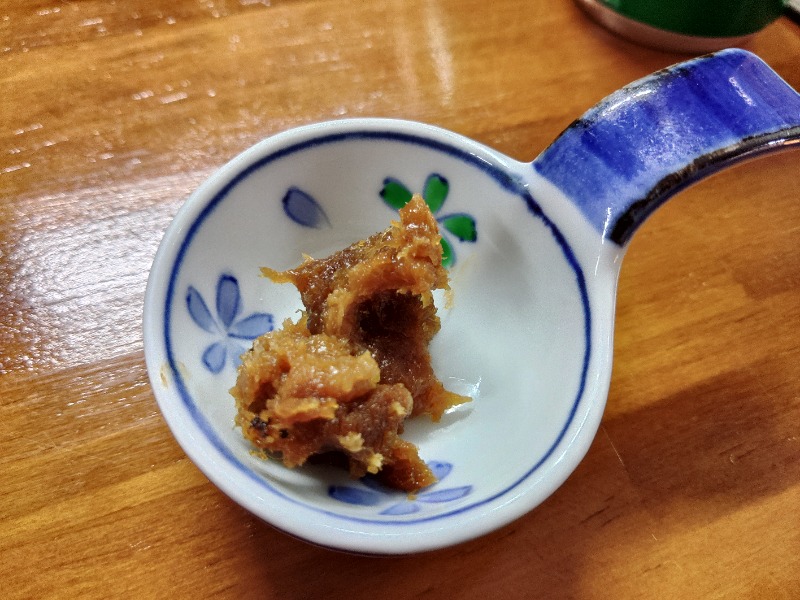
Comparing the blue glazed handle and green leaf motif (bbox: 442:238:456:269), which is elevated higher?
the blue glazed handle

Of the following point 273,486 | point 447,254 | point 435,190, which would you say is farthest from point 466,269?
point 273,486

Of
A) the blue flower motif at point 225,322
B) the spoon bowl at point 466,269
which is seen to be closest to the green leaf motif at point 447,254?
the spoon bowl at point 466,269

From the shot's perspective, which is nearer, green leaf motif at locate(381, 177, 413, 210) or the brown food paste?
the brown food paste

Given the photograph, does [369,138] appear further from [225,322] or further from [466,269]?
[225,322]

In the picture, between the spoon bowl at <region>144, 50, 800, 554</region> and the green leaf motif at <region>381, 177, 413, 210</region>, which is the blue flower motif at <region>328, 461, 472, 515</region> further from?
the green leaf motif at <region>381, 177, 413, 210</region>

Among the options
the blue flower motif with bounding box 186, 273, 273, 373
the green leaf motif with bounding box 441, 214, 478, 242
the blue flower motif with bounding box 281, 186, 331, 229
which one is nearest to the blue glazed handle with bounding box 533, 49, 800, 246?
the green leaf motif with bounding box 441, 214, 478, 242

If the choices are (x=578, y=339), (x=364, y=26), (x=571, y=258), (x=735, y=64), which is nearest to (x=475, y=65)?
(x=364, y=26)

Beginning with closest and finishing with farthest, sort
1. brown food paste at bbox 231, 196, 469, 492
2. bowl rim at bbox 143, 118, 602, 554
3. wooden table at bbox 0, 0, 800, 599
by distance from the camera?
bowl rim at bbox 143, 118, 602, 554 < brown food paste at bbox 231, 196, 469, 492 < wooden table at bbox 0, 0, 800, 599

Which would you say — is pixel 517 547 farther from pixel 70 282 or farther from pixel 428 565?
pixel 70 282
